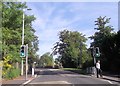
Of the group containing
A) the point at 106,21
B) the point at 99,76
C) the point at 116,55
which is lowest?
the point at 99,76

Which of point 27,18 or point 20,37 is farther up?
point 27,18

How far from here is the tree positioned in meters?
117

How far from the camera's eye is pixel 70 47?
127375mm

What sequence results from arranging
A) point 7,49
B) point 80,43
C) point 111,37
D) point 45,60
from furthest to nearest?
1. point 45,60
2. point 80,43
3. point 111,37
4. point 7,49

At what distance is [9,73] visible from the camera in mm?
36531

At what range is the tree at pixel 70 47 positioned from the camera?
385ft

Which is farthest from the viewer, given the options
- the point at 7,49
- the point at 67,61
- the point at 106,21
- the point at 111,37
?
the point at 67,61

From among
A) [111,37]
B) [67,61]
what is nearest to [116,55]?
[111,37]

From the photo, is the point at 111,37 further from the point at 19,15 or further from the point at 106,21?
the point at 106,21

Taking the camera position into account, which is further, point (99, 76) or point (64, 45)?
point (64, 45)

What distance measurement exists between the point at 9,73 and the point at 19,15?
800 centimetres

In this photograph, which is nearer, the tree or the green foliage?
the green foliage

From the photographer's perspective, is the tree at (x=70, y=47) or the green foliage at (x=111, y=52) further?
the tree at (x=70, y=47)

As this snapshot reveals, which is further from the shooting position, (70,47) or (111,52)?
(70,47)
